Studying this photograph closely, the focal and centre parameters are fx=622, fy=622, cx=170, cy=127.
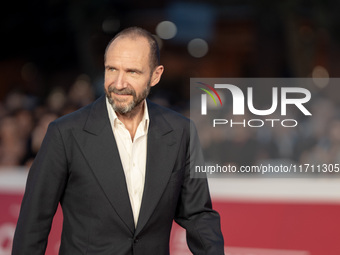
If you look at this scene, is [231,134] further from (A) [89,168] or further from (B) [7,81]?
(B) [7,81]

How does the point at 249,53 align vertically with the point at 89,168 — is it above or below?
above

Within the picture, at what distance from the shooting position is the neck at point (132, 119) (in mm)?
2658

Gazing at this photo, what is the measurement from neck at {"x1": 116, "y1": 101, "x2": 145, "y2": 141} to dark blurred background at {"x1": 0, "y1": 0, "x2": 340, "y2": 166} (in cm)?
350

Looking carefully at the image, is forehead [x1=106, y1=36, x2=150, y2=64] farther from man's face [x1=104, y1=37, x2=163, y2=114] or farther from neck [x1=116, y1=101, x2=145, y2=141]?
neck [x1=116, y1=101, x2=145, y2=141]

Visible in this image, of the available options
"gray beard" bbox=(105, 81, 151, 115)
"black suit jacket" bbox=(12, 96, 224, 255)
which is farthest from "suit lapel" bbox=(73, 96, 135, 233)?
"gray beard" bbox=(105, 81, 151, 115)

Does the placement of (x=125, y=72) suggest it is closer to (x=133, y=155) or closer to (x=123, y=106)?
(x=123, y=106)

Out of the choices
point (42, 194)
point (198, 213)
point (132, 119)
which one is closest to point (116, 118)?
point (132, 119)

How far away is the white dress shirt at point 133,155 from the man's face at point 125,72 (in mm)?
102

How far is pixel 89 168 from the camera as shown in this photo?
8.18 ft

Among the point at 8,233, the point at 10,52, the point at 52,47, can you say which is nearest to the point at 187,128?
the point at 8,233

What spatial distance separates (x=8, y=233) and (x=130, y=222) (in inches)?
90.3

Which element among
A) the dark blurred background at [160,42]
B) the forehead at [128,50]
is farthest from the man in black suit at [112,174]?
the dark blurred background at [160,42]

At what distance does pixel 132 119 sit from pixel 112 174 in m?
0.28

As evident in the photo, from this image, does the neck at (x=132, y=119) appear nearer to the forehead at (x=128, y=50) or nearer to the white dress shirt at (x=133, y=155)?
the white dress shirt at (x=133, y=155)
